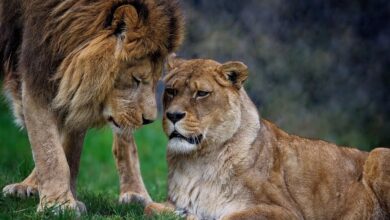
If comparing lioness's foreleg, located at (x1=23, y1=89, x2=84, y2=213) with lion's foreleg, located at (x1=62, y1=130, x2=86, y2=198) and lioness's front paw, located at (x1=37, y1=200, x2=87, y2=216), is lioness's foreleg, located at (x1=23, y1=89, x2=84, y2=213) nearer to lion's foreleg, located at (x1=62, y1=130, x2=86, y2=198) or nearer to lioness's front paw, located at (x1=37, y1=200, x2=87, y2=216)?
lioness's front paw, located at (x1=37, y1=200, x2=87, y2=216)

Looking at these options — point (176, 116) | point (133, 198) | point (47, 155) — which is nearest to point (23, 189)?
point (133, 198)

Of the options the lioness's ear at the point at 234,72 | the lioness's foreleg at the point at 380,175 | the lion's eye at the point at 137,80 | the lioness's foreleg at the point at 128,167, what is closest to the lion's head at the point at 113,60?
the lion's eye at the point at 137,80

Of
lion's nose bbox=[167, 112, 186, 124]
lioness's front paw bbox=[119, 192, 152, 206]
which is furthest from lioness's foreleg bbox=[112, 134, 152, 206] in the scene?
lion's nose bbox=[167, 112, 186, 124]

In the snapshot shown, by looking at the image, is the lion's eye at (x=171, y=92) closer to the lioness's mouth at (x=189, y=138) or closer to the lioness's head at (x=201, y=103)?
the lioness's head at (x=201, y=103)

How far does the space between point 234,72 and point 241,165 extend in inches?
22.8

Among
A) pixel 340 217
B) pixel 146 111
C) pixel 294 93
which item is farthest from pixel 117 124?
pixel 294 93

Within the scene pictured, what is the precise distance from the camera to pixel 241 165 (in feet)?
21.5

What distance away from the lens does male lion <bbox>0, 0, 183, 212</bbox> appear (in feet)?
20.3

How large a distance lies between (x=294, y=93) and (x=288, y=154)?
520cm

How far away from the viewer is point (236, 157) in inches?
258

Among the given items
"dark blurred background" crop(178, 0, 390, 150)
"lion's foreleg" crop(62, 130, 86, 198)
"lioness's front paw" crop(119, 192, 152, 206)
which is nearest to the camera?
"lion's foreleg" crop(62, 130, 86, 198)

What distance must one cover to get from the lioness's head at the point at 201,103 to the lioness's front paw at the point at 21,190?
1.32 meters

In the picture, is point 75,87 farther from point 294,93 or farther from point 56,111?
point 294,93

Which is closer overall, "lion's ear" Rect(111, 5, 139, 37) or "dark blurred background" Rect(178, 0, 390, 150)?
"lion's ear" Rect(111, 5, 139, 37)
